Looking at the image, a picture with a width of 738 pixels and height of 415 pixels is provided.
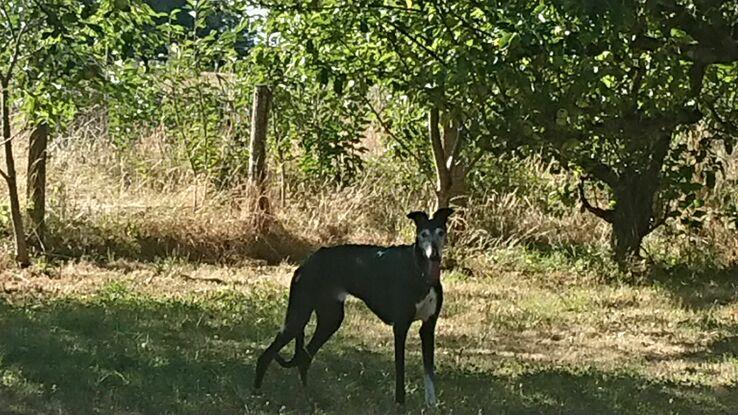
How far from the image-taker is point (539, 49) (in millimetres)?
6637

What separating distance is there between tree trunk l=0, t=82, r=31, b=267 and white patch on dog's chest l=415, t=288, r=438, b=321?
614cm

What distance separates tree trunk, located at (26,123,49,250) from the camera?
1188cm

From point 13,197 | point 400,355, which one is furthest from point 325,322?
point 13,197

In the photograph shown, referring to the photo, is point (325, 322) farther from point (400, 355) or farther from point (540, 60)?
point (540, 60)

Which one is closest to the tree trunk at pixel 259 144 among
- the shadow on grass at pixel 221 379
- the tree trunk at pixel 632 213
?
the tree trunk at pixel 632 213

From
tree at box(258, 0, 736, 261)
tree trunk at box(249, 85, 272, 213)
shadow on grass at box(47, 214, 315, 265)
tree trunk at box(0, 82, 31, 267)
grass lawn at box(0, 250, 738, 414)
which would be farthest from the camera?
tree trunk at box(249, 85, 272, 213)

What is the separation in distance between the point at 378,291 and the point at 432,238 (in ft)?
1.71

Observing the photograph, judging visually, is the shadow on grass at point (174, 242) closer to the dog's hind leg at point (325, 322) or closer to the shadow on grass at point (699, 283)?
the shadow on grass at point (699, 283)

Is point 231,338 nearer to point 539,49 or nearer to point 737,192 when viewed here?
point 539,49

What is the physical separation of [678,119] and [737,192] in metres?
4.98

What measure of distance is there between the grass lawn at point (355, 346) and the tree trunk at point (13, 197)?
0.91 feet

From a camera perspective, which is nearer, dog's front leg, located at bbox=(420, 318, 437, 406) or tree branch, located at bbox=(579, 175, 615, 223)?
dog's front leg, located at bbox=(420, 318, 437, 406)

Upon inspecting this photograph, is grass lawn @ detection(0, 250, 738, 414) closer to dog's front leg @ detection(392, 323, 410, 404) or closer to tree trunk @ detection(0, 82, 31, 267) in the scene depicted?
dog's front leg @ detection(392, 323, 410, 404)

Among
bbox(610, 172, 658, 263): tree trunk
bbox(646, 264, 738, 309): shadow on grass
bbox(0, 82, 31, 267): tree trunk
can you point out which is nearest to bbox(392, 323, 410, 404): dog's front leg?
bbox(646, 264, 738, 309): shadow on grass
